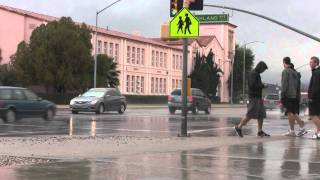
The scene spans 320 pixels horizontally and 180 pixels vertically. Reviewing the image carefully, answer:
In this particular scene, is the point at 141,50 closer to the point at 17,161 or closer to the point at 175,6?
the point at 175,6

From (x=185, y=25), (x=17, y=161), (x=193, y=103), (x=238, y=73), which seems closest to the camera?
(x=17, y=161)

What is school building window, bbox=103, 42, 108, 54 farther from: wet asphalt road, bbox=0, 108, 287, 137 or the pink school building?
wet asphalt road, bbox=0, 108, 287, 137

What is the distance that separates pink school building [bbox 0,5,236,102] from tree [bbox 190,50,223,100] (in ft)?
6.65

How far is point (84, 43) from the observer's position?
5766 cm

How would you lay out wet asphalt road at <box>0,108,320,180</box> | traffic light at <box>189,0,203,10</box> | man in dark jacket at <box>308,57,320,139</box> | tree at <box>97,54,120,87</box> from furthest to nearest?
1. tree at <box>97,54,120,87</box>
2. traffic light at <box>189,0,203,10</box>
3. man in dark jacket at <box>308,57,320,139</box>
4. wet asphalt road at <box>0,108,320,180</box>

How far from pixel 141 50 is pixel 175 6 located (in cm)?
6247

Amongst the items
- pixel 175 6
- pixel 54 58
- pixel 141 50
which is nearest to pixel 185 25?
pixel 175 6

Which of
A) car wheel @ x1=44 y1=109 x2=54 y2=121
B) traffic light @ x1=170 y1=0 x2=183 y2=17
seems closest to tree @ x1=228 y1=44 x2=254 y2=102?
car wheel @ x1=44 y1=109 x2=54 y2=121

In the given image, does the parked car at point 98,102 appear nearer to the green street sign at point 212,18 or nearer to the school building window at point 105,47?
the green street sign at point 212,18

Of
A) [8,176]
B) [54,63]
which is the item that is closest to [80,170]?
[8,176]

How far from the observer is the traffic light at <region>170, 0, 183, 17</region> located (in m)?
16.5

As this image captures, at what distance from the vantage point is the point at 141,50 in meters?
79.2

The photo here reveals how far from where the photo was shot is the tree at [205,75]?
88.3 m

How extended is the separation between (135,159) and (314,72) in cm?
650
